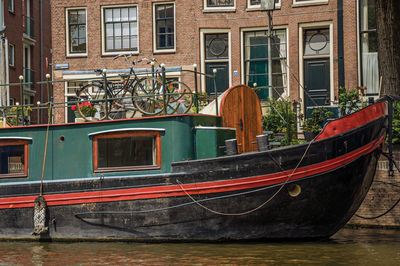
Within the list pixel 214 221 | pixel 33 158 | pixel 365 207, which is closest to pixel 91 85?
pixel 33 158

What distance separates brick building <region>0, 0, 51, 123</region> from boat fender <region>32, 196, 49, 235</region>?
1591cm

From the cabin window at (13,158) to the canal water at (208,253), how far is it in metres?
1.33

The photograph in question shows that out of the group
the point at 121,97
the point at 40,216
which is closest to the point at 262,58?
the point at 121,97

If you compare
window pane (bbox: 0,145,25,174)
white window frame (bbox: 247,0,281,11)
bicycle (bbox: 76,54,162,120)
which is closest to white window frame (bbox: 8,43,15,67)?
white window frame (bbox: 247,0,281,11)

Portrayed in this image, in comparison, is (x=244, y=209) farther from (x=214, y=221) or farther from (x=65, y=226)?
(x=65, y=226)

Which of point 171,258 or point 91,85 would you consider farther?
point 91,85

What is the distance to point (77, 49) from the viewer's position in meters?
23.2

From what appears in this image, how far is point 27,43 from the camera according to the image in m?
31.2

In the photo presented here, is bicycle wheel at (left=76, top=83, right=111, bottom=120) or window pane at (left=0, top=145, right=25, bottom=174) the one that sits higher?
bicycle wheel at (left=76, top=83, right=111, bottom=120)

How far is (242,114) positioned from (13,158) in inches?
174

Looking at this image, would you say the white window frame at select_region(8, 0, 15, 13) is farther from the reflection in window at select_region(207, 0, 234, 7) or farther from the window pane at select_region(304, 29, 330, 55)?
the window pane at select_region(304, 29, 330, 55)

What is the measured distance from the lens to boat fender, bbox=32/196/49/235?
11.9 metres

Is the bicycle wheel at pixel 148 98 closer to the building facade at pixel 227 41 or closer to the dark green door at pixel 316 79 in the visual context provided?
the building facade at pixel 227 41

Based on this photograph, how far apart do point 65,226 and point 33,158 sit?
1464 mm
